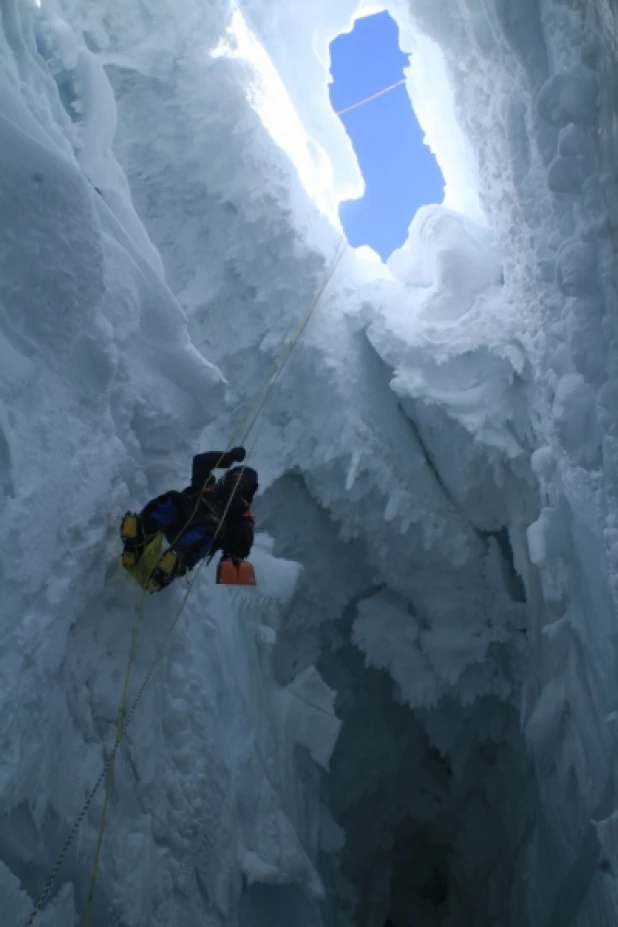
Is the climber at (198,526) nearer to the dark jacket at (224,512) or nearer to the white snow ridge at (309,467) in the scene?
the dark jacket at (224,512)

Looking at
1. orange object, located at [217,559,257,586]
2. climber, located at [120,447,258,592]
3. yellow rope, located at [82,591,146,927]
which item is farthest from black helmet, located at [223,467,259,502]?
yellow rope, located at [82,591,146,927]

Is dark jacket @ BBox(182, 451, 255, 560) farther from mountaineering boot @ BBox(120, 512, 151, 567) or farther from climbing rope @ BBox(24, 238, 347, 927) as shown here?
mountaineering boot @ BBox(120, 512, 151, 567)

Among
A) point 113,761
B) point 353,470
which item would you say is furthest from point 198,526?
point 353,470

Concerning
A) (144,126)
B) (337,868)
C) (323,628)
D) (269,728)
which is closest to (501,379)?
(323,628)

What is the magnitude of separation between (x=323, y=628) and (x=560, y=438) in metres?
3.39

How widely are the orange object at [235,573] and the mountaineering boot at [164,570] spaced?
0.28 meters

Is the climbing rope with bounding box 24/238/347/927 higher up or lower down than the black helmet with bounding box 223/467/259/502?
lower down

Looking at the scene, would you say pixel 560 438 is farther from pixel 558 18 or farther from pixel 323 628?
pixel 323 628

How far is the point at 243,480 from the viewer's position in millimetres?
3230

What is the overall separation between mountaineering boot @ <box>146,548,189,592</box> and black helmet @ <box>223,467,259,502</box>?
0.53 metres

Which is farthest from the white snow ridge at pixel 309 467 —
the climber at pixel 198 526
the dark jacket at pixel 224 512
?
the dark jacket at pixel 224 512

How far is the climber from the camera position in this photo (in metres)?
2.71

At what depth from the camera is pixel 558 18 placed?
8.42 ft

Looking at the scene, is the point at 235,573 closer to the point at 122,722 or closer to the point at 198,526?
the point at 198,526
